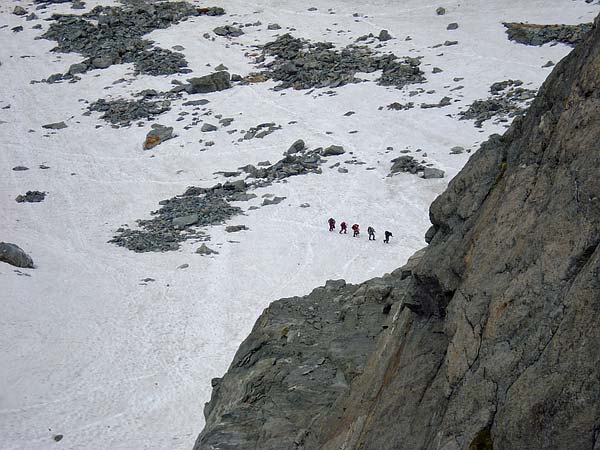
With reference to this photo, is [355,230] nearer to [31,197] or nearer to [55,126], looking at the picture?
[31,197]

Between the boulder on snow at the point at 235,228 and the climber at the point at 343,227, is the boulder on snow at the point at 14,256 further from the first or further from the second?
the climber at the point at 343,227

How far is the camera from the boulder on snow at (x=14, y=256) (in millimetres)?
32469

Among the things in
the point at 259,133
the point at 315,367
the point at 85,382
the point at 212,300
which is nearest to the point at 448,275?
the point at 315,367

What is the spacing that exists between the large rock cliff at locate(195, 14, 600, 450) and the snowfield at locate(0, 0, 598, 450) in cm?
1415

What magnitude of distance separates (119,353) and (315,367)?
1665 centimetres

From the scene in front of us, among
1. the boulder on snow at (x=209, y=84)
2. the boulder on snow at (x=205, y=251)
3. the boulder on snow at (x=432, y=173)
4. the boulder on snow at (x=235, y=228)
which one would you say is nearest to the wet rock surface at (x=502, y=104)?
the boulder on snow at (x=432, y=173)

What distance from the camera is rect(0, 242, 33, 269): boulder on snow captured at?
3247 centimetres

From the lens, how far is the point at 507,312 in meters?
6.24

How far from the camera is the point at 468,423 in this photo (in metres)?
6.12

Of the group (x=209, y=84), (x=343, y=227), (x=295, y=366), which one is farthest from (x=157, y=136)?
(x=295, y=366)

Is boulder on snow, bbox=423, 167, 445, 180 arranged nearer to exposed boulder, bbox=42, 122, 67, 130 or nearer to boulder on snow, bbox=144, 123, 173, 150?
boulder on snow, bbox=144, 123, 173, 150

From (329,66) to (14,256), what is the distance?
123 feet

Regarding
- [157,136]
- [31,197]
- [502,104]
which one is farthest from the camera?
[157,136]

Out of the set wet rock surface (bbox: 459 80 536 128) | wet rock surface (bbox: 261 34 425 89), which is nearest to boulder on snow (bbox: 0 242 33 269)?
wet rock surface (bbox: 459 80 536 128)
